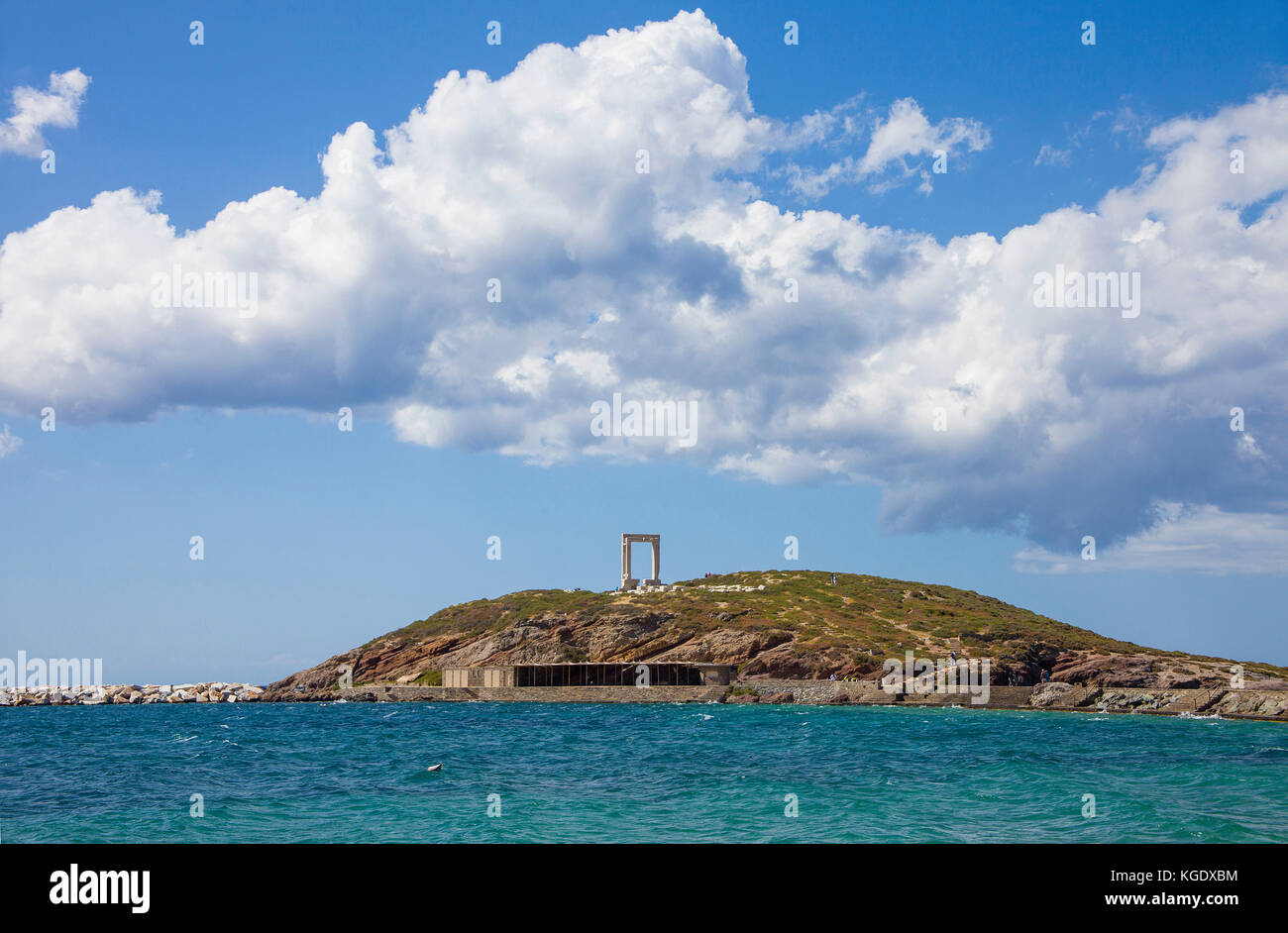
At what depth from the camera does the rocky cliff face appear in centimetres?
14362

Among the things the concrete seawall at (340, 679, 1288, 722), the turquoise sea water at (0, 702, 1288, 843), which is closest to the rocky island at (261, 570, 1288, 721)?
the concrete seawall at (340, 679, 1288, 722)

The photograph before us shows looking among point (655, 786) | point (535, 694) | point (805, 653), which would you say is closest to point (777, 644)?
point (805, 653)

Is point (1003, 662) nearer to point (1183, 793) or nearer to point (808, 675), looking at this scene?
point (808, 675)

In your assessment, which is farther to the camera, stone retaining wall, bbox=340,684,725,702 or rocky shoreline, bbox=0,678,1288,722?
stone retaining wall, bbox=340,684,725,702

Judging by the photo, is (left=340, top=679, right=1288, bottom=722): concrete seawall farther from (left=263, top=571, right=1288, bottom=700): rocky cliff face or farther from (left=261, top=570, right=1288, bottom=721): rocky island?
(left=263, top=571, right=1288, bottom=700): rocky cliff face

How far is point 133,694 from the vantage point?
18962 cm

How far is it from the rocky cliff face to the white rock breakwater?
713 centimetres

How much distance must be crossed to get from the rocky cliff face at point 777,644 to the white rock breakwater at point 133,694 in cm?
713

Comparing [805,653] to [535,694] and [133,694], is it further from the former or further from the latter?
[133,694]

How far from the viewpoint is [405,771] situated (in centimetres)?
4544
